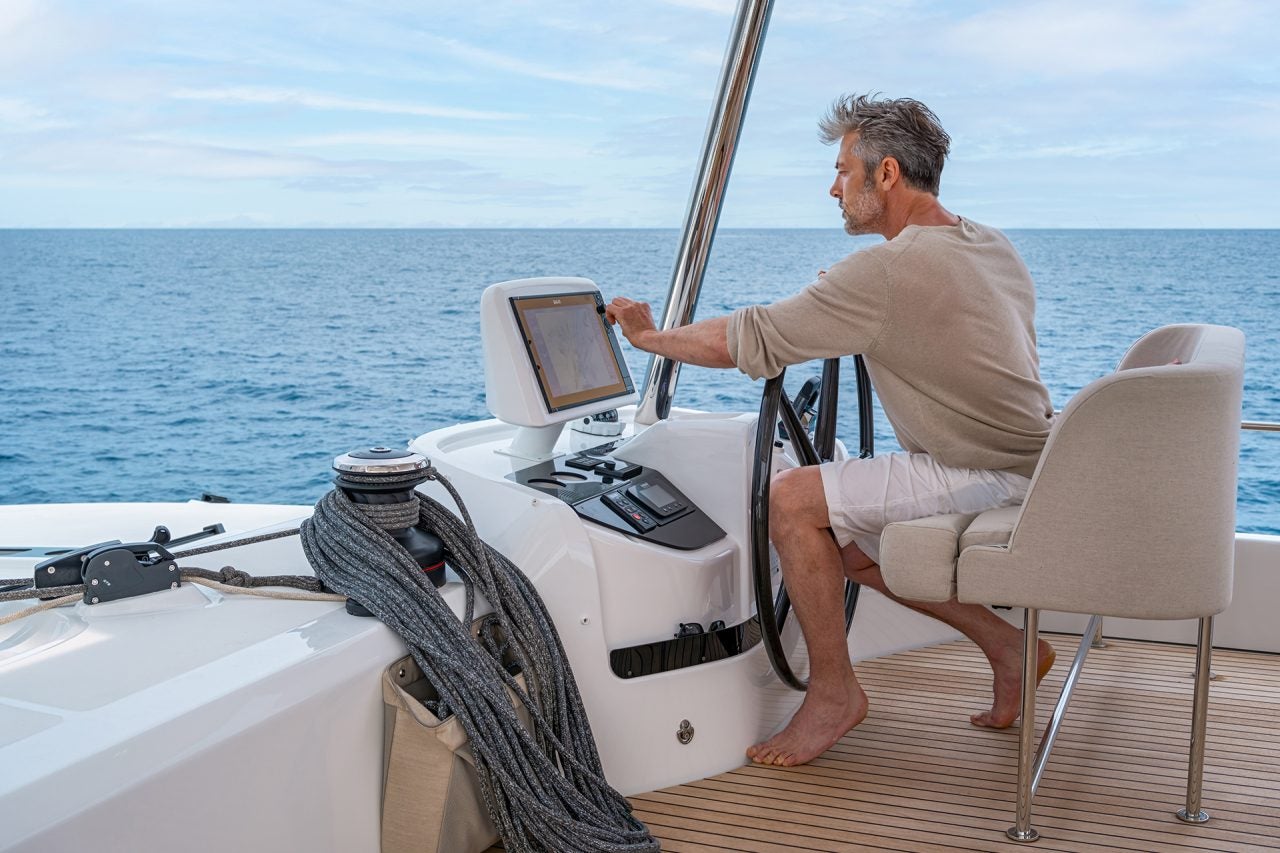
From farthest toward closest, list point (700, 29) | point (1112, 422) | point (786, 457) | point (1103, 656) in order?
point (700, 29) < point (1103, 656) < point (786, 457) < point (1112, 422)

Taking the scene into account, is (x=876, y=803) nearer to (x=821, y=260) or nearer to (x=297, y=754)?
(x=297, y=754)

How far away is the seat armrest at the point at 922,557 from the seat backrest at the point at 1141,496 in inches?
4.7

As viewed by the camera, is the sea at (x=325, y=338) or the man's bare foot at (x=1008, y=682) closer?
the man's bare foot at (x=1008, y=682)

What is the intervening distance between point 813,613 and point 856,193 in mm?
815

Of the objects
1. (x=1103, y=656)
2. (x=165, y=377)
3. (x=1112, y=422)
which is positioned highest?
(x=1112, y=422)

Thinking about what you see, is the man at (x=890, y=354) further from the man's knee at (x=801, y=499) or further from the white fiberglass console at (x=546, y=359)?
the white fiberglass console at (x=546, y=359)

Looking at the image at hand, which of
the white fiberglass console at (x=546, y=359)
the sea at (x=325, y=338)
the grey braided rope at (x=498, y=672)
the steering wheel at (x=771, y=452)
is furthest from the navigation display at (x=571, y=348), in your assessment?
the sea at (x=325, y=338)

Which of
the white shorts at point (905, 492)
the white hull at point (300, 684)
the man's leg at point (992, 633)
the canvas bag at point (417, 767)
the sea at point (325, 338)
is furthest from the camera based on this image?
the sea at point (325, 338)

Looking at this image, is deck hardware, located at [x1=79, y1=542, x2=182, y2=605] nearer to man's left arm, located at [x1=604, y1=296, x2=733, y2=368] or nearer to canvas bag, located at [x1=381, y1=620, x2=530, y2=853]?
canvas bag, located at [x1=381, y1=620, x2=530, y2=853]

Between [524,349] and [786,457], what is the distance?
645 millimetres

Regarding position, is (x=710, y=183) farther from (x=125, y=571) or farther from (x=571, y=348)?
(x=125, y=571)

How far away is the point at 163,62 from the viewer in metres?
37.4

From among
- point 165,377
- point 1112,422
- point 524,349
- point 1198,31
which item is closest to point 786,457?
point 524,349

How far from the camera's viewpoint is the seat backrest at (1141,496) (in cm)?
181
